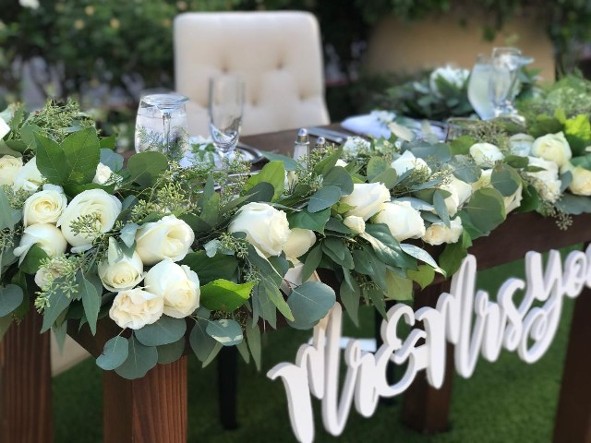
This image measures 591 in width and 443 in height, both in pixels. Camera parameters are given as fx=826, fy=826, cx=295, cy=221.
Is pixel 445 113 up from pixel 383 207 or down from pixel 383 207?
down

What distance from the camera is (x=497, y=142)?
1.34 m

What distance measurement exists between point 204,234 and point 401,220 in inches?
10.1

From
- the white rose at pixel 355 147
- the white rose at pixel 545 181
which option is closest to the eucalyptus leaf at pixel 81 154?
the white rose at pixel 355 147

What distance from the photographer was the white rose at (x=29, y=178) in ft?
3.15

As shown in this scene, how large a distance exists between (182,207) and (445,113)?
1109mm

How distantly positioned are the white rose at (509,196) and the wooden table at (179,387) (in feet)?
0.23

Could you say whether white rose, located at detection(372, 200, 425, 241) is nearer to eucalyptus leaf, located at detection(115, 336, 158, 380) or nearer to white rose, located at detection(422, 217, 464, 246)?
white rose, located at detection(422, 217, 464, 246)

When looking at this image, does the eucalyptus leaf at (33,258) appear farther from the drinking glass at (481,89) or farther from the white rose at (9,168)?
the drinking glass at (481,89)

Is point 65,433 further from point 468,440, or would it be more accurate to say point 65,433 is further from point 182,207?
point 182,207

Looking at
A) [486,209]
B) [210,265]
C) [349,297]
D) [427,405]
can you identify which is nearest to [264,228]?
[210,265]

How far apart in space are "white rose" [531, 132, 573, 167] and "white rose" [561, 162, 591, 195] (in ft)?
0.05

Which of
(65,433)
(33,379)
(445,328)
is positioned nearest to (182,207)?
(445,328)

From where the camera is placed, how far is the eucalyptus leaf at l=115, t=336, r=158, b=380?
0.87 meters

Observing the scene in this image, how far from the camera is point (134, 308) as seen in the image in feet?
2.81
